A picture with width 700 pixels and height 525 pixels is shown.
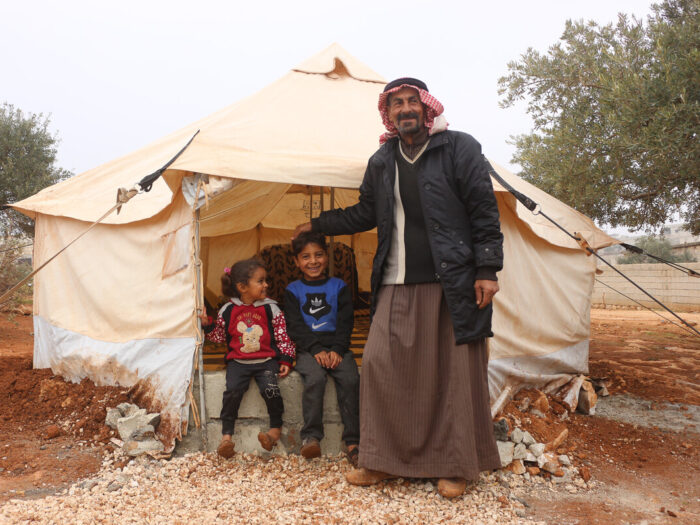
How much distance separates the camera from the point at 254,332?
3121mm

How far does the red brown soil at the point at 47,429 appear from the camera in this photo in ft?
9.02

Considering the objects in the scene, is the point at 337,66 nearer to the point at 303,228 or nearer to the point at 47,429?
the point at 303,228

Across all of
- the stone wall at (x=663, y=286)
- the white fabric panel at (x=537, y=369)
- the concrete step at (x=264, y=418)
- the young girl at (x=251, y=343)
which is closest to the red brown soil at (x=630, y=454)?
the white fabric panel at (x=537, y=369)

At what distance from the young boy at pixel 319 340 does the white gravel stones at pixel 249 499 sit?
22 cm

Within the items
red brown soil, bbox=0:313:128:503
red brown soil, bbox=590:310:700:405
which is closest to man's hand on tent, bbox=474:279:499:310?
red brown soil, bbox=0:313:128:503

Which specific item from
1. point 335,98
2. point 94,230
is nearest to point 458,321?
point 335,98

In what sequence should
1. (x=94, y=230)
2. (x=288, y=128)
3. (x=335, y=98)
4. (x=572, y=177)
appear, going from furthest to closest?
(x=572, y=177), (x=335, y=98), (x=94, y=230), (x=288, y=128)

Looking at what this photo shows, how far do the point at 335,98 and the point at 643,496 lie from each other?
312 cm

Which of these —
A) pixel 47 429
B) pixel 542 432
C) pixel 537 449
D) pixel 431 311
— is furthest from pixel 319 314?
pixel 47 429

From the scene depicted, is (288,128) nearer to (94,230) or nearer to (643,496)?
(94,230)

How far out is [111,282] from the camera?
143 inches

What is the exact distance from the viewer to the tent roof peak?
4328 mm

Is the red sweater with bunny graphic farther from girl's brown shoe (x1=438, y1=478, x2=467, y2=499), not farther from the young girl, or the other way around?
girl's brown shoe (x1=438, y1=478, x2=467, y2=499)

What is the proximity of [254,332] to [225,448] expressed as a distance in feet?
2.09
